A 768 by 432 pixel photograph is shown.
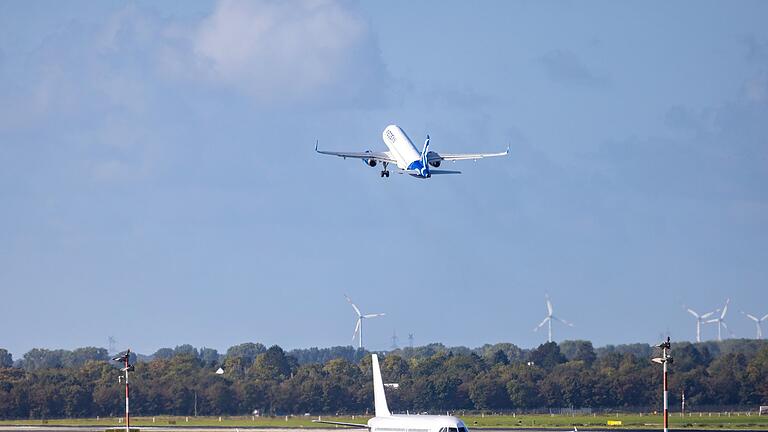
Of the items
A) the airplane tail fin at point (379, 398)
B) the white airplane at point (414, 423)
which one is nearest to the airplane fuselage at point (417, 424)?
the white airplane at point (414, 423)

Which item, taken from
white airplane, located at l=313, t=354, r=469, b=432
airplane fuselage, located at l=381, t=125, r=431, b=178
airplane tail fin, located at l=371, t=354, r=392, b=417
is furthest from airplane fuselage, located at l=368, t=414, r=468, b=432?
airplane fuselage, located at l=381, t=125, r=431, b=178

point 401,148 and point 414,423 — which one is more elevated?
point 401,148

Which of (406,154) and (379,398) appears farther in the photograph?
(406,154)

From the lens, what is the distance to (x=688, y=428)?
616 feet

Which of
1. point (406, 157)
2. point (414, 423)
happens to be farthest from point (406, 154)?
point (414, 423)

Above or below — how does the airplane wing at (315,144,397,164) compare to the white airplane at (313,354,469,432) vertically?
above

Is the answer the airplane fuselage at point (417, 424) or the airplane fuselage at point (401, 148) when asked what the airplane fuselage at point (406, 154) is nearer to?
the airplane fuselage at point (401, 148)

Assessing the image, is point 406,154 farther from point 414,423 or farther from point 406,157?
point 414,423

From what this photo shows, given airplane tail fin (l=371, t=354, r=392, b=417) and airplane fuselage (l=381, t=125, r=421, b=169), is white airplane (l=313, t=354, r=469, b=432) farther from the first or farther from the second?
airplane fuselage (l=381, t=125, r=421, b=169)

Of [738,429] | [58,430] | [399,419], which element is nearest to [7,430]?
[58,430]

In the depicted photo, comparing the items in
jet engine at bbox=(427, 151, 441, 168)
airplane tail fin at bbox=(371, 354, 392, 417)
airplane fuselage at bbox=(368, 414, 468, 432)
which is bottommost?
airplane fuselage at bbox=(368, 414, 468, 432)

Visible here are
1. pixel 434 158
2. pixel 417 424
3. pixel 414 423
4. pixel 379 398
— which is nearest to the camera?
pixel 417 424

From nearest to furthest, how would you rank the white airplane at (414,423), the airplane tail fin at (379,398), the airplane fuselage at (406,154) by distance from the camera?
1. the white airplane at (414,423)
2. the airplane tail fin at (379,398)
3. the airplane fuselage at (406,154)

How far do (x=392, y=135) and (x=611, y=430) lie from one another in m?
48.8
